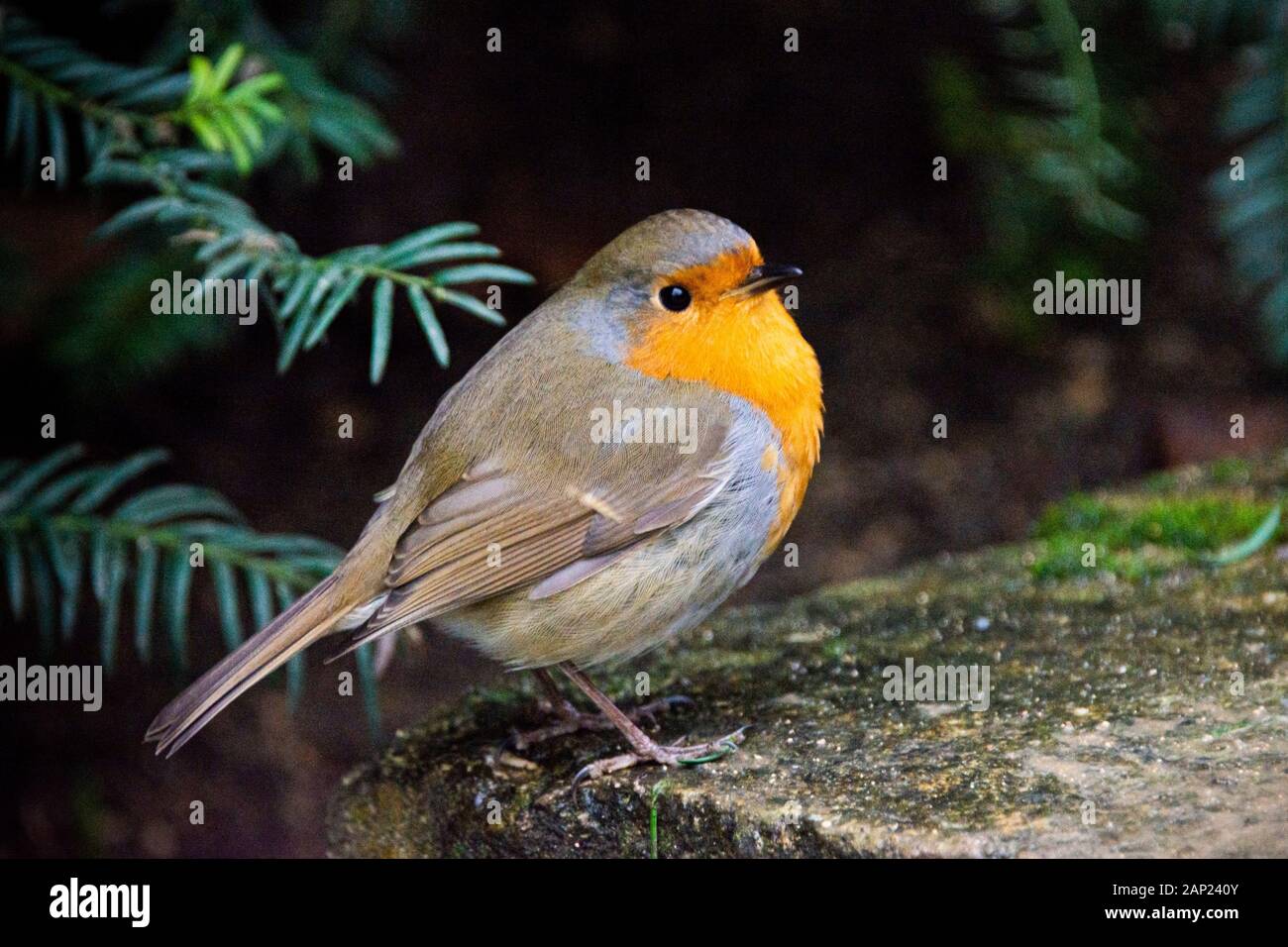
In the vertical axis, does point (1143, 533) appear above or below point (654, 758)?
above

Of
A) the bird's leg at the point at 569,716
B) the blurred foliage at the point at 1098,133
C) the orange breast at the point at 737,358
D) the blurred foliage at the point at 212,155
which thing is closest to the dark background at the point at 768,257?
the blurred foliage at the point at 1098,133

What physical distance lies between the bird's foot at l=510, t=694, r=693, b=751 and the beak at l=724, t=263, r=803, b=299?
849 mm

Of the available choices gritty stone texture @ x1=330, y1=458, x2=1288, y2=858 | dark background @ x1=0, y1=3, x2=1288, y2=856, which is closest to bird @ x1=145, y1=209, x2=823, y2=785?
gritty stone texture @ x1=330, y1=458, x2=1288, y2=858

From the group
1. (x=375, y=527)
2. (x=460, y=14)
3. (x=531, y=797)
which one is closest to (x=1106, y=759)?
(x=531, y=797)

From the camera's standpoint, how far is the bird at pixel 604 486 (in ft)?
9.20

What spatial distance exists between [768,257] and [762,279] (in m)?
2.06

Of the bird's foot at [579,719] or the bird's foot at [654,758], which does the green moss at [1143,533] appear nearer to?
the bird's foot at [579,719]

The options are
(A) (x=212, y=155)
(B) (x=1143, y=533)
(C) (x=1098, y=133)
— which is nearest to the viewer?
(A) (x=212, y=155)

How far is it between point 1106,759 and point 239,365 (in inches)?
137

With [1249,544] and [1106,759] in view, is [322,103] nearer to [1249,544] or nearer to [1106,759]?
[1106,759]

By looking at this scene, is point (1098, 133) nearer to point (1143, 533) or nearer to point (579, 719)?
point (1143, 533)

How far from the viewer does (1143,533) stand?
11.7 ft

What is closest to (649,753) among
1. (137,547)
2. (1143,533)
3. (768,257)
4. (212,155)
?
(137,547)

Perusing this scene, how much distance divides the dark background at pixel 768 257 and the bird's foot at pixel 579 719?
1528 mm
